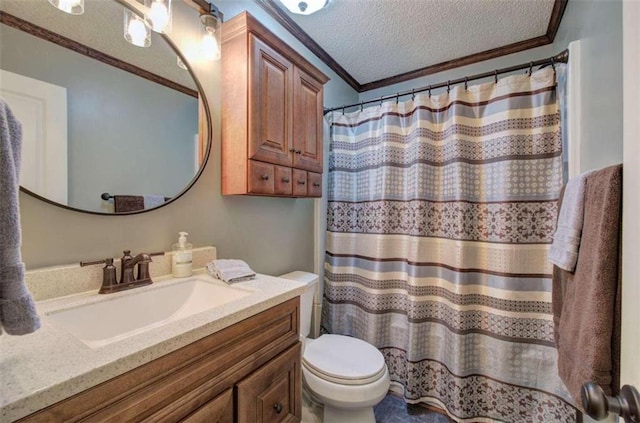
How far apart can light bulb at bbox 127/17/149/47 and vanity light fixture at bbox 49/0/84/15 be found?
0.14 m

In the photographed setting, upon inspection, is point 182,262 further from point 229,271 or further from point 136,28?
point 136,28

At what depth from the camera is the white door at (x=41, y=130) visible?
0.81 m

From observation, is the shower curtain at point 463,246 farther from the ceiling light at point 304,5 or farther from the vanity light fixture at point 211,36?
the vanity light fixture at point 211,36

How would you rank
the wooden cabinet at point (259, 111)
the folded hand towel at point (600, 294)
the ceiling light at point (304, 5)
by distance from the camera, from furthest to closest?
the ceiling light at point (304, 5) → the wooden cabinet at point (259, 111) → the folded hand towel at point (600, 294)

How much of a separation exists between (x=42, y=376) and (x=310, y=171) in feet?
4.35

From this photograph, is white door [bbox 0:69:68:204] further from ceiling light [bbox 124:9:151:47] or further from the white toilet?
the white toilet

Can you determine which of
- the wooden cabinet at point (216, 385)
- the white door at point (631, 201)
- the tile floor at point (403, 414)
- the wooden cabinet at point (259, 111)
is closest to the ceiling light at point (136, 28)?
the wooden cabinet at point (259, 111)

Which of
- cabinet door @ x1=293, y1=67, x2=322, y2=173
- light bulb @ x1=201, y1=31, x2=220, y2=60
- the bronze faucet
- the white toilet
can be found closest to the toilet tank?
the white toilet

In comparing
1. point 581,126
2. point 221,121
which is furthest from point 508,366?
point 221,121

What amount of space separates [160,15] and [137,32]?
0.39 feet

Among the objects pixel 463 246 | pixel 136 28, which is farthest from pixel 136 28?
pixel 463 246

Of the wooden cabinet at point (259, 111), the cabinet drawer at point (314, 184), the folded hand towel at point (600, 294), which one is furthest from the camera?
the cabinet drawer at point (314, 184)

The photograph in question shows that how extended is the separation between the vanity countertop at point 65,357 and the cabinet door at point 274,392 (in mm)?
216

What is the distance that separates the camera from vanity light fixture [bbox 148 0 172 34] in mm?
1050
